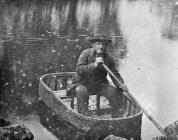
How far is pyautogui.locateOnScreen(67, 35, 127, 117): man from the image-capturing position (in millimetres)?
12047

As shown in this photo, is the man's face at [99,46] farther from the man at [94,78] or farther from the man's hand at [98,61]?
the man's hand at [98,61]

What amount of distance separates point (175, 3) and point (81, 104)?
5343 cm

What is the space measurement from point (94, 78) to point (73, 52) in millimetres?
10922

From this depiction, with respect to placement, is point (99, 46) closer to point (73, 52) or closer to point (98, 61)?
point (98, 61)

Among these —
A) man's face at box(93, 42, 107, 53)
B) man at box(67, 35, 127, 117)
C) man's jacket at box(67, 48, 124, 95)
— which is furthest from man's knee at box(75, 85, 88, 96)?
man's face at box(93, 42, 107, 53)

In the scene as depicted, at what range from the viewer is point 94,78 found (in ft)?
40.7

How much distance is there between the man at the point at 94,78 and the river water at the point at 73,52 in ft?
4.66

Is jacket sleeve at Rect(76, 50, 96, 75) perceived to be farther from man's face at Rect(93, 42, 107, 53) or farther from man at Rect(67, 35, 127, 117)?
man's face at Rect(93, 42, 107, 53)

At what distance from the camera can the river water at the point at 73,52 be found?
1521 centimetres

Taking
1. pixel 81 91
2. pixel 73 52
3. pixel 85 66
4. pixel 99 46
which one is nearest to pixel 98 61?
pixel 99 46

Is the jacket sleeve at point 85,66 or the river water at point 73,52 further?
the river water at point 73,52

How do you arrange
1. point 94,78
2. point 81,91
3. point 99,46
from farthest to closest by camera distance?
1. point 94,78
2. point 81,91
3. point 99,46

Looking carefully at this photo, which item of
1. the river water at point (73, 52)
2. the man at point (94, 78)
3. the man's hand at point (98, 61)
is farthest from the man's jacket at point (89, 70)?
the river water at point (73, 52)

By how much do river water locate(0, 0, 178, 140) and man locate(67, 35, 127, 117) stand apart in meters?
1.42
